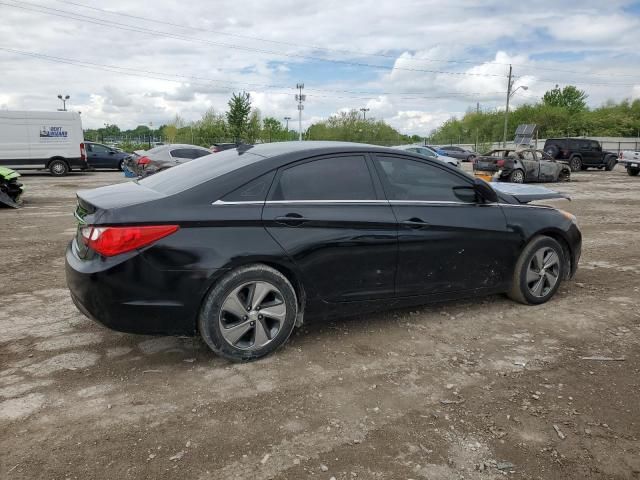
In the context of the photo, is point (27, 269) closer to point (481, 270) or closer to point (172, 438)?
point (172, 438)

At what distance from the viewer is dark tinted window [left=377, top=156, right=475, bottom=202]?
13.3 feet

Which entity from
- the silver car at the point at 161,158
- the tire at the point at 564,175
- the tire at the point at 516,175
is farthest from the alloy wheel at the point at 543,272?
the tire at the point at 564,175

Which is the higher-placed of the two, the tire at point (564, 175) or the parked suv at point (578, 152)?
the parked suv at point (578, 152)

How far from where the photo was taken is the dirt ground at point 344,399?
8.23ft

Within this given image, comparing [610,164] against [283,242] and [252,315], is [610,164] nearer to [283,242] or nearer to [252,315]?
[283,242]

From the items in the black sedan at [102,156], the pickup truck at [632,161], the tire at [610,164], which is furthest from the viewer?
the tire at [610,164]

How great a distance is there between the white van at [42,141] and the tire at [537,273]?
21173 millimetres

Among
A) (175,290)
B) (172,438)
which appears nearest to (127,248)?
(175,290)

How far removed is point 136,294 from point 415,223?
2108mm

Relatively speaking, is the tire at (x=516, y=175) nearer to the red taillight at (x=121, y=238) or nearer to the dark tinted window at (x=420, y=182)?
the dark tinted window at (x=420, y=182)

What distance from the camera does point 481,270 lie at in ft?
14.4

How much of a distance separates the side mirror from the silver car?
11612mm

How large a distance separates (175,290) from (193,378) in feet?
1.94

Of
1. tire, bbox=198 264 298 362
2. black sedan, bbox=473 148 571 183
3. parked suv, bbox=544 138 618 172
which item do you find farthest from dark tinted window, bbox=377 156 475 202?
parked suv, bbox=544 138 618 172
